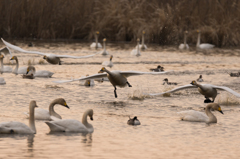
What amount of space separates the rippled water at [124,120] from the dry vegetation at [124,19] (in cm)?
949

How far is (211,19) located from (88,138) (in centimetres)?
2613

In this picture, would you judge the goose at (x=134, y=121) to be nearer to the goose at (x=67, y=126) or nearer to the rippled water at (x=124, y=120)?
the rippled water at (x=124, y=120)

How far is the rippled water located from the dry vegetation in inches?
374

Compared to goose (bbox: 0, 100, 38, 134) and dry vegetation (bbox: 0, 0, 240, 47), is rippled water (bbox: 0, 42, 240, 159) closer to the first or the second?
goose (bbox: 0, 100, 38, 134)

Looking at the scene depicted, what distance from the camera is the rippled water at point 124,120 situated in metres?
9.44

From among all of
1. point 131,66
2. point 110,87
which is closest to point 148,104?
point 110,87

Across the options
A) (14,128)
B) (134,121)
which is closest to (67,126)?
(14,128)

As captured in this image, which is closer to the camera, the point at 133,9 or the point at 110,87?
the point at 110,87

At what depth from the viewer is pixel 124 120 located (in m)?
12.4

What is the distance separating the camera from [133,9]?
35.6m

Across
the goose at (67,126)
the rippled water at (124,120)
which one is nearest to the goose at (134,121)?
the rippled water at (124,120)

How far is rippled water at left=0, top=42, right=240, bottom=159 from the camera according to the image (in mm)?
9438

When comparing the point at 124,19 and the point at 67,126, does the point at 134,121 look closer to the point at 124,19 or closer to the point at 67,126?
the point at 67,126

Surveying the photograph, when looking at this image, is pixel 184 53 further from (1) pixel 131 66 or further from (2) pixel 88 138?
(2) pixel 88 138
